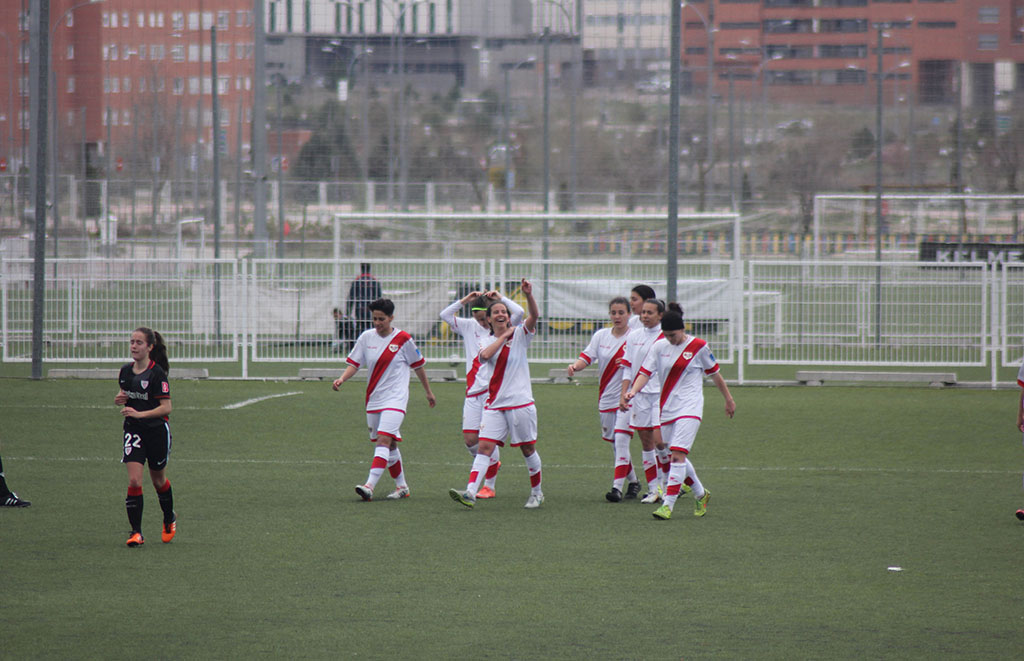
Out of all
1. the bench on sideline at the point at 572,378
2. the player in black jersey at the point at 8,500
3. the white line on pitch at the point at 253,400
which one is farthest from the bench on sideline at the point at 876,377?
the player in black jersey at the point at 8,500

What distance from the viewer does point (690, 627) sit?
6.20 meters

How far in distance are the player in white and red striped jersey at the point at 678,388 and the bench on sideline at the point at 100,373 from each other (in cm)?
1177

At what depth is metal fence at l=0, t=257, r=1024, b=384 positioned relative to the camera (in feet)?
61.7

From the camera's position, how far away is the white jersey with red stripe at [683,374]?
902 cm

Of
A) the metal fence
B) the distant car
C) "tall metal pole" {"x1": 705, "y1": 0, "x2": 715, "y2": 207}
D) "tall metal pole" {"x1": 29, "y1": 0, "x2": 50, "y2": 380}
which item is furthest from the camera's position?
the distant car

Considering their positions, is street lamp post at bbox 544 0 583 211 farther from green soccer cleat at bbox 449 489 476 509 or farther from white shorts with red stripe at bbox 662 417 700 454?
white shorts with red stripe at bbox 662 417 700 454

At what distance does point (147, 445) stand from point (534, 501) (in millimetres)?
3200

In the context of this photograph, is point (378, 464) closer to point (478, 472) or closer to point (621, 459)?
point (478, 472)

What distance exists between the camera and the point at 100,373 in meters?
19.2

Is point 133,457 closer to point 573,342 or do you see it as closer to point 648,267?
point 573,342

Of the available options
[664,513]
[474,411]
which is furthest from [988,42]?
[664,513]

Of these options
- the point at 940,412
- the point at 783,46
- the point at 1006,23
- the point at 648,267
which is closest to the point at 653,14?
the point at 783,46

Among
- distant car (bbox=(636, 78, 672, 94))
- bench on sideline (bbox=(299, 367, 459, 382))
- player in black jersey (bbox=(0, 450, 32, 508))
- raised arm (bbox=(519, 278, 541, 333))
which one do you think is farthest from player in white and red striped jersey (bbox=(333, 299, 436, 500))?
distant car (bbox=(636, 78, 672, 94))

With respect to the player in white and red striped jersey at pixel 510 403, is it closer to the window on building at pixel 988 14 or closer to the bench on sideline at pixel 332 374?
the bench on sideline at pixel 332 374
